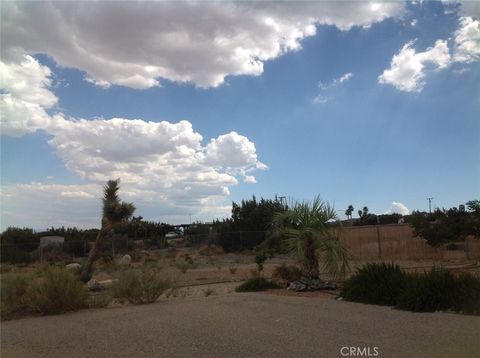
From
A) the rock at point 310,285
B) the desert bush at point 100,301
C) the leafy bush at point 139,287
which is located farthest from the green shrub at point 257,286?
the desert bush at point 100,301

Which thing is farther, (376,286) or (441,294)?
(376,286)

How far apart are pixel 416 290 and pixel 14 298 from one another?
9308 millimetres

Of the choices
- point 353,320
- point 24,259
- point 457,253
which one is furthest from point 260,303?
point 24,259

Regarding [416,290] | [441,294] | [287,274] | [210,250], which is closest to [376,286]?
[416,290]

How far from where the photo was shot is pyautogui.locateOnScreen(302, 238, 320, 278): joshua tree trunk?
48.8 feet

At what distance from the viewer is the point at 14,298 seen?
12.5 meters

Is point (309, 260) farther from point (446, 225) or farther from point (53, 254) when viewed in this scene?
point (53, 254)

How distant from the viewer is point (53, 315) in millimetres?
11680

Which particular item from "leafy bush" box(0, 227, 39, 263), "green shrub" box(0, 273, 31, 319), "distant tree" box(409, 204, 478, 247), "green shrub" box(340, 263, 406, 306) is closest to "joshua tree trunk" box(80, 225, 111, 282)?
"green shrub" box(0, 273, 31, 319)

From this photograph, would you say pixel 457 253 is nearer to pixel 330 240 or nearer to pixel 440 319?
pixel 330 240

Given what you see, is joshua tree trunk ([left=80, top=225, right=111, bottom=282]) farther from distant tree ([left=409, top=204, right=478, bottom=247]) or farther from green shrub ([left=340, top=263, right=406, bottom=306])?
distant tree ([left=409, top=204, right=478, bottom=247])

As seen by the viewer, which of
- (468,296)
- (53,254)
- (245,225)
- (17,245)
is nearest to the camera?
(468,296)

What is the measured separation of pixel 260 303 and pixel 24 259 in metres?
31.8

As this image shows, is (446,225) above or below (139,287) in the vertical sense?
above
